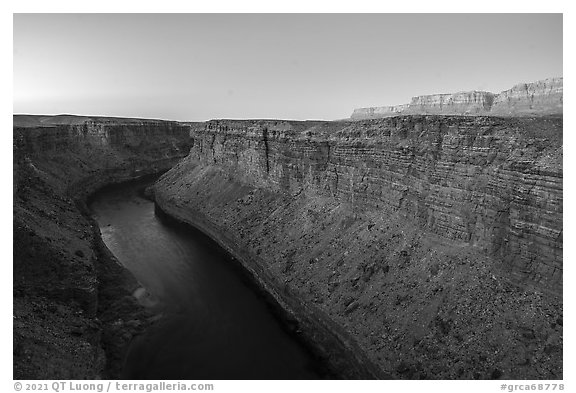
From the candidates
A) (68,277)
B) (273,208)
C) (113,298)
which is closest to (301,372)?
(113,298)

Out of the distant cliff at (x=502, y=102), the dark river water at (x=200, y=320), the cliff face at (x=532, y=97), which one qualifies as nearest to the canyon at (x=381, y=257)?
the dark river water at (x=200, y=320)

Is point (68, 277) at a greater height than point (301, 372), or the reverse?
point (68, 277)

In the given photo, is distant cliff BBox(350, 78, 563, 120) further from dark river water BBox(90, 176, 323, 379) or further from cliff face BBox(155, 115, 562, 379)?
dark river water BBox(90, 176, 323, 379)

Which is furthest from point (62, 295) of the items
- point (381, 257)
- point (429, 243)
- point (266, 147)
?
point (266, 147)

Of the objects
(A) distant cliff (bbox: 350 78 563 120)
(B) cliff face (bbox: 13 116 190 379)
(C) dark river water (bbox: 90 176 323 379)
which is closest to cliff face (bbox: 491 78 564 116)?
(A) distant cliff (bbox: 350 78 563 120)

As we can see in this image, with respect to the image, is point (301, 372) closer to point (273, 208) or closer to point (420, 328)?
point (420, 328)

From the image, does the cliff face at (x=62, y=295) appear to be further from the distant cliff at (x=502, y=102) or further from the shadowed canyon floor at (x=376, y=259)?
the distant cliff at (x=502, y=102)
